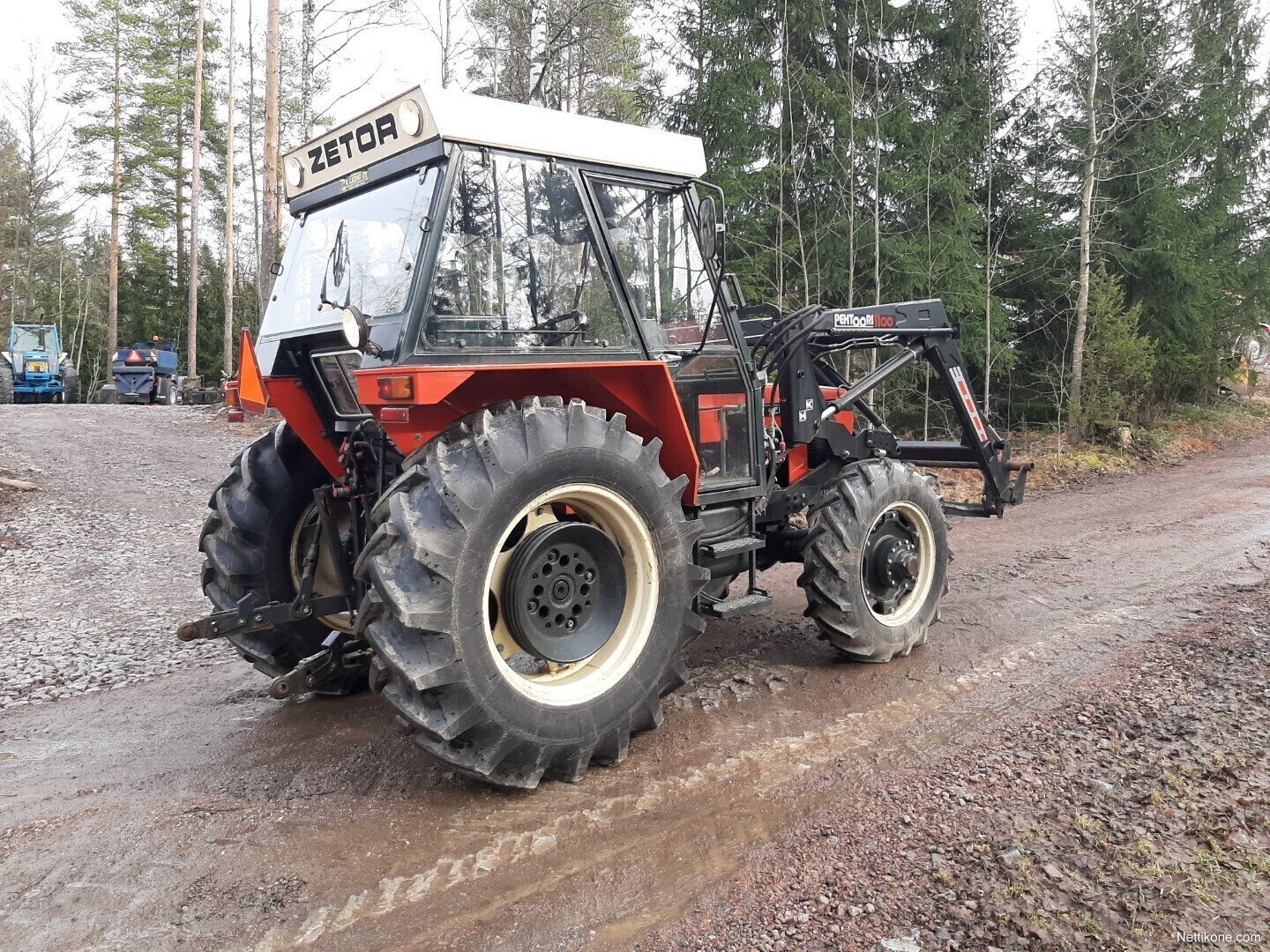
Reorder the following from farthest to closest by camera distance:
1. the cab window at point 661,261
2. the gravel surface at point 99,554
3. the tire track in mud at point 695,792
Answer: the gravel surface at point 99,554 → the cab window at point 661,261 → the tire track in mud at point 695,792

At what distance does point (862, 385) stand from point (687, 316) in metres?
1.62

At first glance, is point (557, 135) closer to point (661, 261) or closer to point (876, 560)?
point (661, 261)

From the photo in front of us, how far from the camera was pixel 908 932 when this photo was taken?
2.45 metres

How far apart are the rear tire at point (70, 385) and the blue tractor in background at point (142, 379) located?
81.6 inches

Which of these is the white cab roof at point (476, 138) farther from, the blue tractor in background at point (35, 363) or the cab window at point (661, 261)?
the blue tractor in background at point (35, 363)

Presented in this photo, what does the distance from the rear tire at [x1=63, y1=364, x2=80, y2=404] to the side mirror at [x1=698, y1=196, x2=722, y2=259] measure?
1139 inches

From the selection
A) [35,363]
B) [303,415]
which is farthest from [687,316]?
[35,363]

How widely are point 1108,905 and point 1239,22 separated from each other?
771 inches

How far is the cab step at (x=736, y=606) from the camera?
4.23 m

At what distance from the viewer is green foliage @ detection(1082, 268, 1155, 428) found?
43.8ft

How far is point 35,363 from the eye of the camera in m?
25.3

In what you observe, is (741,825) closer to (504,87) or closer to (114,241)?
(504,87)

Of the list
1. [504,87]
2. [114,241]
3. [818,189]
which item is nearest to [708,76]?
[818,189]
